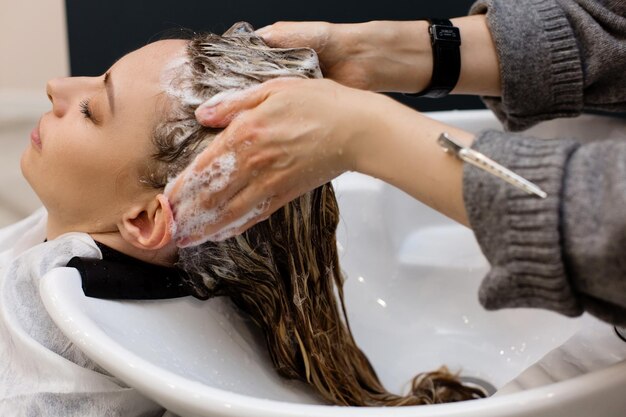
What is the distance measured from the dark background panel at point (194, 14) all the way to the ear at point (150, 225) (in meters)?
0.90

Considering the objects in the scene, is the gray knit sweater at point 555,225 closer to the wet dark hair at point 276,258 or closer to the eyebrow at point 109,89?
the wet dark hair at point 276,258

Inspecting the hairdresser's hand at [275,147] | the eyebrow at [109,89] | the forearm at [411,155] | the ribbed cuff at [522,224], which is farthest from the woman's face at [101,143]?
the ribbed cuff at [522,224]

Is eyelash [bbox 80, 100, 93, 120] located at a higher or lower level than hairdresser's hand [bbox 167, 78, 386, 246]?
lower

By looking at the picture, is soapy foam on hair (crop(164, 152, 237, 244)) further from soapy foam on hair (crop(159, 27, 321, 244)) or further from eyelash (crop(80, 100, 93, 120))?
eyelash (crop(80, 100, 93, 120))

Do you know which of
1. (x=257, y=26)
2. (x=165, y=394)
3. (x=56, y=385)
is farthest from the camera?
(x=257, y=26)

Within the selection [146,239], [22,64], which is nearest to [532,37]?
[146,239]

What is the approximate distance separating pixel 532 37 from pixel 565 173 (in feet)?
1.83

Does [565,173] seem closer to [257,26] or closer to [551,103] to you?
[551,103]

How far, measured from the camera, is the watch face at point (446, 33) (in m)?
1.29

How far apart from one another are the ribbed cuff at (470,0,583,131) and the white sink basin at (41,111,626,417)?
16 cm

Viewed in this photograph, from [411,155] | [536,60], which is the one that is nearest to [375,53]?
[536,60]

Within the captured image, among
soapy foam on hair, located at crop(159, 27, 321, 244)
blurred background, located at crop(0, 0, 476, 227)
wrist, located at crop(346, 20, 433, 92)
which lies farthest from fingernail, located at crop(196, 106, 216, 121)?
blurred background, located at crop(0, 0, 476, 227)

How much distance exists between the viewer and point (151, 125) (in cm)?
111

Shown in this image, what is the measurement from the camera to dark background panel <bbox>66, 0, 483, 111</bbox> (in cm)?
194
